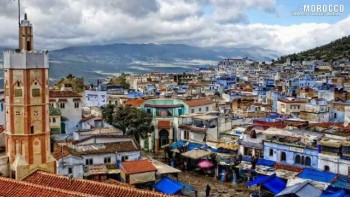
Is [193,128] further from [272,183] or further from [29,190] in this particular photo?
[29,190]

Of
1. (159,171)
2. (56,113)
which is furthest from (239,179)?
(56,113)

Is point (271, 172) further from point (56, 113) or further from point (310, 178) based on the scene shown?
point (56, 113)

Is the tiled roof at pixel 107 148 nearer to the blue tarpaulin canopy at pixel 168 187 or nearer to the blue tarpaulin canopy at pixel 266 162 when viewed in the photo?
the blue tarpaulin canopy at pixel 168 187

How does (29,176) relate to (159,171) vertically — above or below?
above

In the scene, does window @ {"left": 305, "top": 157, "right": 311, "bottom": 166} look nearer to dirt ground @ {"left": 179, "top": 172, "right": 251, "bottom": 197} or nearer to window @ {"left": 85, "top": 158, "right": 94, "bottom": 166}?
dirt ground @ {"left": 179, "top": 172, "right": 251, "bottom": 197}

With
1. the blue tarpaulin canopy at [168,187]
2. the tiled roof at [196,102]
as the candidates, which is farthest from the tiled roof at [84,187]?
the tiled roof at [196,102]

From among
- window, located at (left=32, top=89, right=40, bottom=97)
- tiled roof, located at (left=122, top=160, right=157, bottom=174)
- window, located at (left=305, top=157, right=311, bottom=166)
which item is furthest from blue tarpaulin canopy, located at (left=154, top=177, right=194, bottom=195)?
window, located at (left=32, top=89, right=40, bottom=97)
